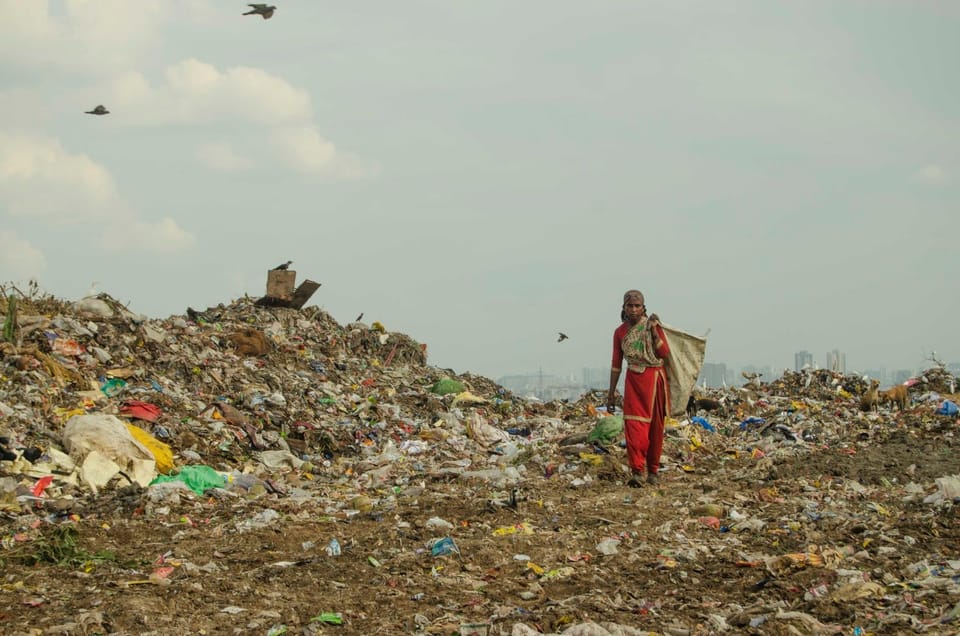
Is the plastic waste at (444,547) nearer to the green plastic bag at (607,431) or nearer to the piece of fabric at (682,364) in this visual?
the piece of fabric at (682,364)

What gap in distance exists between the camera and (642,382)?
695 cm

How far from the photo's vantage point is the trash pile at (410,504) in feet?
12.7

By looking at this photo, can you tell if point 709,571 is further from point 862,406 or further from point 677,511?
point 862,406

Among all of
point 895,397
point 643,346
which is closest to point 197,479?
point 643,346

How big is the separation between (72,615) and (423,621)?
148 centimetres

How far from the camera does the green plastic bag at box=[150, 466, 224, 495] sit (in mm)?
6848

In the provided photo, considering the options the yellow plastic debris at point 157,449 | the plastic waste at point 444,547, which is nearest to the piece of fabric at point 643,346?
the plastic waste at point 444,547

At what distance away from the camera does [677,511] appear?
5965mm

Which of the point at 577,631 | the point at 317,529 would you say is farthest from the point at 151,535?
the point at 577,631

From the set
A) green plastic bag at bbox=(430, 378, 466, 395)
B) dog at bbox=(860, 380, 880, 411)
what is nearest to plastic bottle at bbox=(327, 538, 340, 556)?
green plastic bag at bbox=(430, 378, 466, 395)

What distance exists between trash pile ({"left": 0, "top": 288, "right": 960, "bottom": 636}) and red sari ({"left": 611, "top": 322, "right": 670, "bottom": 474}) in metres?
0.38

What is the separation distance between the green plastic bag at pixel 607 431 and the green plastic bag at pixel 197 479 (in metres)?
3.53

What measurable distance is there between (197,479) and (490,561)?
3.17 m

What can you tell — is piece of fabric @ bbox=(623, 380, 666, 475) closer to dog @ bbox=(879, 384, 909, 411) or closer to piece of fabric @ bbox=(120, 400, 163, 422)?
piece of fabric @ bbox=(120, 400, 163, 422)
